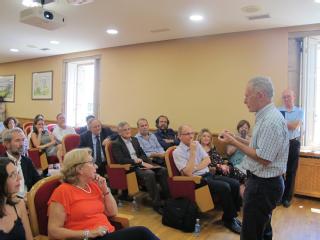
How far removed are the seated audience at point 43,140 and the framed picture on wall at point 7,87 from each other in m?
4.48

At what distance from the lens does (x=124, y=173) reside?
3.81 meters

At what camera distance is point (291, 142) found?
402 cm

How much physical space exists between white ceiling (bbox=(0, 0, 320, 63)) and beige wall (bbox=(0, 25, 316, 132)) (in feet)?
0.83

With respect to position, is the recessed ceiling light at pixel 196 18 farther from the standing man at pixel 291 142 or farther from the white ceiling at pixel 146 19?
the standing man at pixel 291 142

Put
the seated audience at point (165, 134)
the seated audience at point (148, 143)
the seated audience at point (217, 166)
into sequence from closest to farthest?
the seated audience at point (217, 166) < the seated audience at point (148, 143) < the seated audience at point (165, 134)

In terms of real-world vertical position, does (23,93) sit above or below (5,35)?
below

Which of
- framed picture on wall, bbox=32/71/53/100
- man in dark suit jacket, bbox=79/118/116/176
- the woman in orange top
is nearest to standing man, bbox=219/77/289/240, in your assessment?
the woman in orange top

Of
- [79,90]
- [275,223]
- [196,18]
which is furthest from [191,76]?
[79,90]

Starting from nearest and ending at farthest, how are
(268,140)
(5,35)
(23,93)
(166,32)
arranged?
(268,140) < (166,32) < (5,35) < (23,93)

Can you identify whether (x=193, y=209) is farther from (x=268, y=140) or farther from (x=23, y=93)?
(x=23, y=93)

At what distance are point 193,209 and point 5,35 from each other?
4709 mm

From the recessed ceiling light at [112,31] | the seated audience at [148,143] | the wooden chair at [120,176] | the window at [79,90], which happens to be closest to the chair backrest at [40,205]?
the wooden chair at [120,176]

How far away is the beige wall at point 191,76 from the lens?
15.6 ft

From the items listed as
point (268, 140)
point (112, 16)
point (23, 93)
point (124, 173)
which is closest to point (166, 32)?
point (112, 16)
